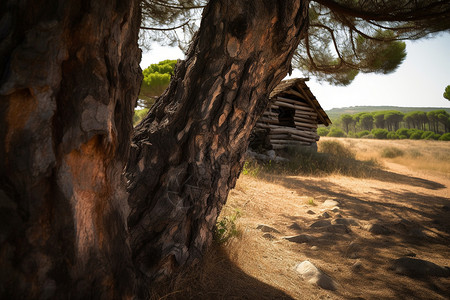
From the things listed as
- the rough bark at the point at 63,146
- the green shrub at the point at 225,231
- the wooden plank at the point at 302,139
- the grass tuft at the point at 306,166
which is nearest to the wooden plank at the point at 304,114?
the wooden plank at the point at 302,139

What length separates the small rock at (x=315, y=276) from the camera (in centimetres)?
217

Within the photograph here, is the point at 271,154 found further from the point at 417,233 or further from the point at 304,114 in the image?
the point at 417,233

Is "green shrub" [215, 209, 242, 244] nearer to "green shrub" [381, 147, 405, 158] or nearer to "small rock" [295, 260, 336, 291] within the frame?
"small rock" [295, 260, 336, 291]

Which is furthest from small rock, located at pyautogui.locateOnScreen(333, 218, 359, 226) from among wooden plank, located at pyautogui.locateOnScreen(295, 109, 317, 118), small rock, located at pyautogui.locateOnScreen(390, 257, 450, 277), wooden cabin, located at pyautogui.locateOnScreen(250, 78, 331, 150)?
wooden plank, located at pyautogui.locateOnScreen(295, 109, 317, 118)

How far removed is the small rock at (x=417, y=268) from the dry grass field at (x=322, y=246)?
0.06 meters

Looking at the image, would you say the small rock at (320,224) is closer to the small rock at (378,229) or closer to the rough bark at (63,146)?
the small rock at (378,229)

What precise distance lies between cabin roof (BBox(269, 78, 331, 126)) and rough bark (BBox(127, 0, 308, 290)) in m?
8.43

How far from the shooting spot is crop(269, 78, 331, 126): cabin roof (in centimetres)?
1042

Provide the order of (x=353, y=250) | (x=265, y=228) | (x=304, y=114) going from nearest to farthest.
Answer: (x=353, y=250), (x=265, y=228), (x=304, y=114)

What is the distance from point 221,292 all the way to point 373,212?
392cm

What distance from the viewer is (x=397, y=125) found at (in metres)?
65.7

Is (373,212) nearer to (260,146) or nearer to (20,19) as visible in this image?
(20,19)

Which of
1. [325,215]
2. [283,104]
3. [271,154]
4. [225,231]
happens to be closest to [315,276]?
[225,231]

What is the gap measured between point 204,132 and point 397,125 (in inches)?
3061
